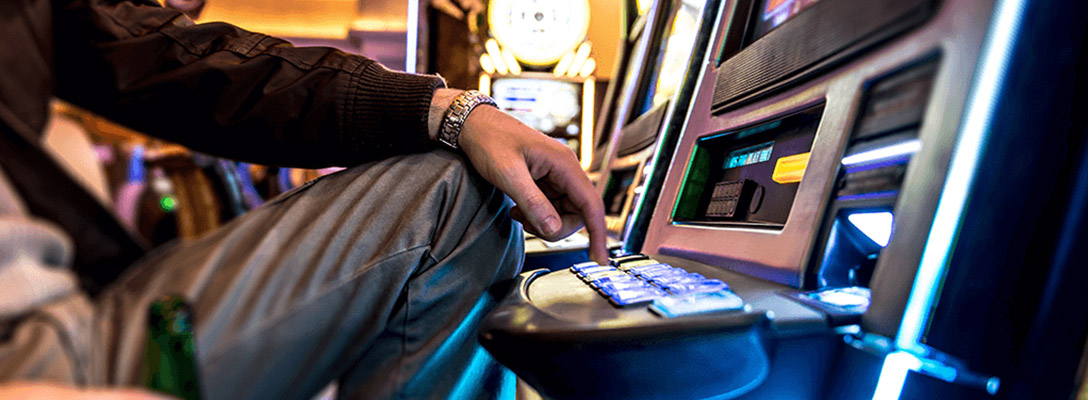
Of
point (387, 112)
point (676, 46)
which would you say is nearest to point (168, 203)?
point (387, 112)

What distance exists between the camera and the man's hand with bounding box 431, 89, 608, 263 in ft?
1.97

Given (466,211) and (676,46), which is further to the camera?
(676,46)

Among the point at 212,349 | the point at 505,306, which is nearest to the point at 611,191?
the point at 505,306

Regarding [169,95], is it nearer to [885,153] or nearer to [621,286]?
[621,286]

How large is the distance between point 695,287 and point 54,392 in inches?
18.0

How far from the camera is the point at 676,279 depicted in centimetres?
54

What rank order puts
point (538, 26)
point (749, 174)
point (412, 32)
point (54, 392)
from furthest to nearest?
point (538, 26)
point (412, 32)
point (749, 174)
point (54, 392)

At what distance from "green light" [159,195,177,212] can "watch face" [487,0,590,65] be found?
268 centimetres

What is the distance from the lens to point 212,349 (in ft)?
1.08

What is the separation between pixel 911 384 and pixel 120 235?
1.93 feet

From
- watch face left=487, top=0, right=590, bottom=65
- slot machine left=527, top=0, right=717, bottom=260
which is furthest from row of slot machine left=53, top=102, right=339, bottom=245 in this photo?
watch face left=487, top=0, right=590, bottom=65

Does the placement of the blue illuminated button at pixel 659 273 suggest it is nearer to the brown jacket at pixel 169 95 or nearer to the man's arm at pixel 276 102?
the man's arm at pixel 276 102

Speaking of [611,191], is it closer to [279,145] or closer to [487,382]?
[487,382]

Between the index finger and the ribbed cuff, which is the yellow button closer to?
the index finger
